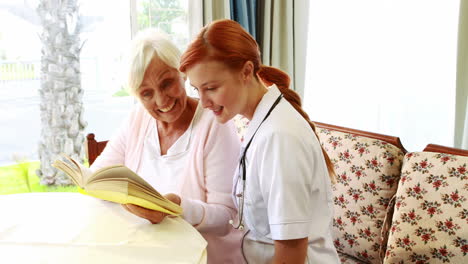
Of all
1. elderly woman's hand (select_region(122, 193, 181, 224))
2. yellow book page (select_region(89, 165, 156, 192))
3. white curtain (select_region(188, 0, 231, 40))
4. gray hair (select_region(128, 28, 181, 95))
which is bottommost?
elderly woman's hand (select_region(122, 193, 181, 224))

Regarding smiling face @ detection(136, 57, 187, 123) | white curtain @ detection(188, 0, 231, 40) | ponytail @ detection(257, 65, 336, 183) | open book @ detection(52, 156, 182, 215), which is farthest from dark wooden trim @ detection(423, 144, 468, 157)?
white curtain @ detection(188, 0, 231, 40)

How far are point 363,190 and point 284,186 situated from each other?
0.78m

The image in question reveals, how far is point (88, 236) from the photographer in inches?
43.0

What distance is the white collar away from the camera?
121 cm

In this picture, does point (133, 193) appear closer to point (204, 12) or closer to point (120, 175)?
point (120, 175)

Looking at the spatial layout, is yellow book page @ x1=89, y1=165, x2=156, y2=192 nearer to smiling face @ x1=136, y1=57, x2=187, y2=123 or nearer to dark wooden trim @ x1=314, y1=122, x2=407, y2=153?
smiling face @ x1=136, y1=57, x2=187, y2=123

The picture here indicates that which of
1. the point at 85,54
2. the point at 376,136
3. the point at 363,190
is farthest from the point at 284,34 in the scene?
the point at 363,190

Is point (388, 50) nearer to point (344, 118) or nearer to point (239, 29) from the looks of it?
point (344, 118)

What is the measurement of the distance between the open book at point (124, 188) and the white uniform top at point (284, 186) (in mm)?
222

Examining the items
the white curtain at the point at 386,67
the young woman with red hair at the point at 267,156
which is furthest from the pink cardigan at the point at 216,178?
the white curtain at the point at 386,67

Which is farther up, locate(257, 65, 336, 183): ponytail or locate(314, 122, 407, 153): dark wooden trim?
locate(257, 65, 336, 183): ponytail

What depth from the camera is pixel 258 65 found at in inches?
49.8

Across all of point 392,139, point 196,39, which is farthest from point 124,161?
point 392,139

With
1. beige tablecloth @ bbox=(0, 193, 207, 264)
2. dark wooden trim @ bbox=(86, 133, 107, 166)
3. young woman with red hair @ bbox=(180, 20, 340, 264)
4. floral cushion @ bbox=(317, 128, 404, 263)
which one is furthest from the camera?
dark wooden trim @ bbox=(86, 133, 107, 166)
